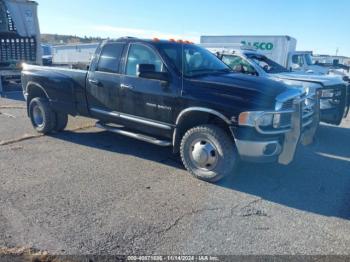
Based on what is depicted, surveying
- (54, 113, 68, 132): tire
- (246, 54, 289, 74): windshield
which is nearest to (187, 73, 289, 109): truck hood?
(54, 113, 68, 132): tire

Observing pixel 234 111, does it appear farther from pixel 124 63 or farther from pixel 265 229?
pixel 124 63

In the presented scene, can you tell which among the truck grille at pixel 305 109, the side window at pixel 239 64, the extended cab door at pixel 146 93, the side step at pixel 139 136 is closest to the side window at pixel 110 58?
the extended cab door at pixel 146 93

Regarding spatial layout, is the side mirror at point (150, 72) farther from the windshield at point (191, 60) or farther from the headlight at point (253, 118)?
the headlight at point (253, 118)

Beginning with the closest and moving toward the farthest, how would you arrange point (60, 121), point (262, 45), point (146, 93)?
Answer: 1. point (146, 93)
2. point (60, 121)
3. point (262, 45)

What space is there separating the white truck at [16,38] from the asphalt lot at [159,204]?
8122 mm

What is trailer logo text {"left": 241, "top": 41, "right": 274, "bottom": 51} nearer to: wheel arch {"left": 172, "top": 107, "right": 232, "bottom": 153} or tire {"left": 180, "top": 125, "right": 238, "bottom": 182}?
wheel arch {"left": 172, "top": 107, "right": 232, "bottom": 153}

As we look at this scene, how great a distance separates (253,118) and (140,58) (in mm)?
2186

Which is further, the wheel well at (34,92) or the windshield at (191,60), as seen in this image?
the wheel well at (34,92)

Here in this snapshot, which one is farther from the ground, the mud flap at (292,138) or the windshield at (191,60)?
the windshield at (191,60)

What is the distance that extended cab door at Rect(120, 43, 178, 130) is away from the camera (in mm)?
5082

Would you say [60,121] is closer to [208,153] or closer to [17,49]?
[208,153]

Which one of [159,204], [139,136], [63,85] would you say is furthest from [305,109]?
[63,85]

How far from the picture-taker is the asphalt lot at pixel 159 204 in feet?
10.9

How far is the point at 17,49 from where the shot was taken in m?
13.9
